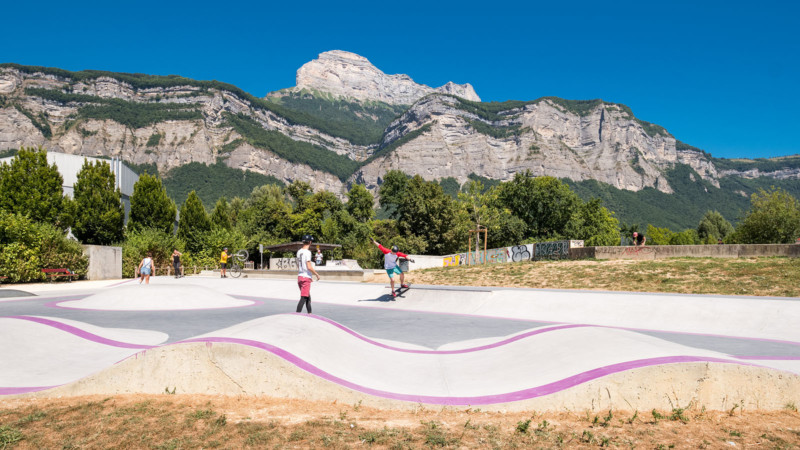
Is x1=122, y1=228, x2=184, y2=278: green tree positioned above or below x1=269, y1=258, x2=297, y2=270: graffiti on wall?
above

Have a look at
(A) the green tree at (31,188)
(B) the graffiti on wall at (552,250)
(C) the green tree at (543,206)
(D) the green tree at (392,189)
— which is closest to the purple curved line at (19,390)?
(A) the green tree at (31,188)

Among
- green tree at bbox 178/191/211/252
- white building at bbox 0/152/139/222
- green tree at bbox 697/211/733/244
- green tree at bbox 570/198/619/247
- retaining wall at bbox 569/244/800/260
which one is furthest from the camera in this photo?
green tree at bbox 697/211/733/244

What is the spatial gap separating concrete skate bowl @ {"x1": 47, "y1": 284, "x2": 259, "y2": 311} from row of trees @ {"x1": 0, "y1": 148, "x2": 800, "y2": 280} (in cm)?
1375

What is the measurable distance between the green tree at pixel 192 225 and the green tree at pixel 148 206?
443 cm

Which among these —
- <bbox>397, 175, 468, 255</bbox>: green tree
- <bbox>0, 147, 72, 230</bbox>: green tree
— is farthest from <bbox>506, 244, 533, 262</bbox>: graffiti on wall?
<bbox>0, 147, 72, 230</bbox>: green tree

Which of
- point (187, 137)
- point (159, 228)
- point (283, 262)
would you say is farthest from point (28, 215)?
point (187, 137)

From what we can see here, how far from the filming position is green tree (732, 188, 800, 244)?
49.7 metres

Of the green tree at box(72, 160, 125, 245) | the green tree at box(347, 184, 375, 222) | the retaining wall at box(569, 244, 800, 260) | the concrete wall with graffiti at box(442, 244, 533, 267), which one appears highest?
the green tree at box(347, 184, 375, 222)

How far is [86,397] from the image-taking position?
509cm

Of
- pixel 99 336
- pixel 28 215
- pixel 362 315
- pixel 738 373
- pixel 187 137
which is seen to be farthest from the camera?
pixel 187 137

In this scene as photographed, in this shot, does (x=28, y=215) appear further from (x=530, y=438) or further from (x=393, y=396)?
(x=530, y=438)

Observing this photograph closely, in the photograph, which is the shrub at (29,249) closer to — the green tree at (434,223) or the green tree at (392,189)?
the green tree at (434,223)

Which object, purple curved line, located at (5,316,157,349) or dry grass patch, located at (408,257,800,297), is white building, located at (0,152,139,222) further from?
dry grass patch, located at (408,257,800,297)

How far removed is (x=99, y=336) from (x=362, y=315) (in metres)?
6.51
